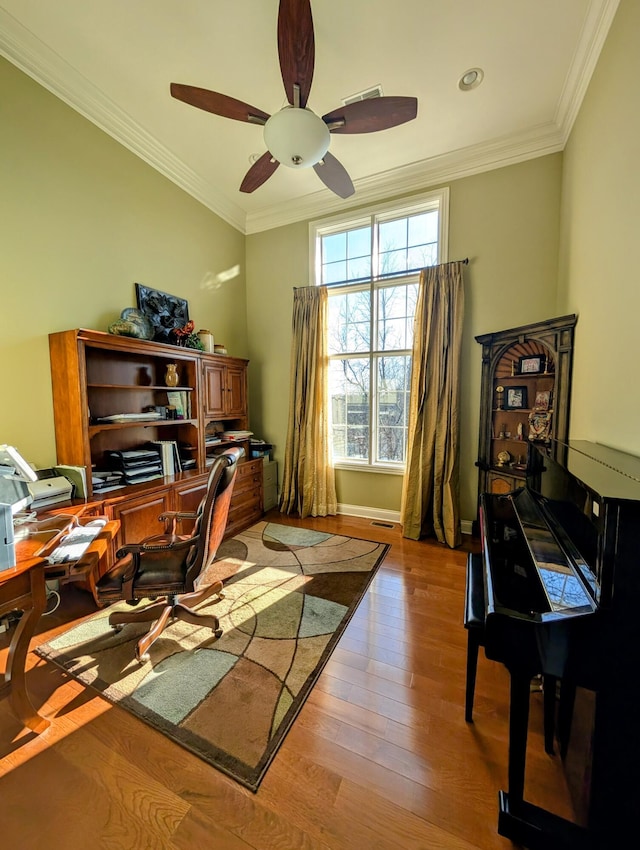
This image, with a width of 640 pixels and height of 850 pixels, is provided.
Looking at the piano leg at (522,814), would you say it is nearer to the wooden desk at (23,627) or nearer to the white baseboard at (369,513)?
the wooden desk at (23,627)

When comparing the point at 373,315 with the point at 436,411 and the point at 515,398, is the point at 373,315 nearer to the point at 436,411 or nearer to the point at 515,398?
the point at 436,411

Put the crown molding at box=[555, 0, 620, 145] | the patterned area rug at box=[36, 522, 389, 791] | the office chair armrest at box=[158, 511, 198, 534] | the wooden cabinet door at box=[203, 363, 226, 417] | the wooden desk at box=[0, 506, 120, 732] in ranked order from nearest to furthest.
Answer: the wooden desk at box=[0, 506, 120, 732] → the patterned area rug at box=[36, 522, 389, 791] → the crown molding at box=[555, 0, 620, 145] → the office chair armrest at box=[158, 511, 198, 534] → the wooden cabinet door at box=[203, 363, 226, 417]


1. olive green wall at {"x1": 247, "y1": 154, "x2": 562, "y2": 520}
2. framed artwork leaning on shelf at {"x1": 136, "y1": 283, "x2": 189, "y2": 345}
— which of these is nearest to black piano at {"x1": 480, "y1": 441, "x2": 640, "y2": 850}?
olive green wall at {"x1": 247, "y1": 154, "x2": 562, "y2": 520}

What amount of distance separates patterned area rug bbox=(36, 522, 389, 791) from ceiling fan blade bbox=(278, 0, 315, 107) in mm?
3034

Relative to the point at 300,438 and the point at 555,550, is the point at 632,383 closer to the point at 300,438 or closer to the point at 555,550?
the point at 555,550

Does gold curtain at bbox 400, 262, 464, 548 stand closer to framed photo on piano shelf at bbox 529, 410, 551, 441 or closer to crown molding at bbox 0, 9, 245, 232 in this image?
framed photo on piano shelf at bbox 529, 410, 551, 441

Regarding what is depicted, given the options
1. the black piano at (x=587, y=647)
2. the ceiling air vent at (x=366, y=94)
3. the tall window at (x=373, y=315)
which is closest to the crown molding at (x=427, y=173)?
the tall window at (x=373, y=315)

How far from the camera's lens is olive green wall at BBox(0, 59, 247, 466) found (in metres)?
1.97

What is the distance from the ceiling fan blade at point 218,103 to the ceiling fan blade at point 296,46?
0.21 m

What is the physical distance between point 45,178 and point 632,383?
373 centimetres

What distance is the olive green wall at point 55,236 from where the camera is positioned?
1968 millimetres

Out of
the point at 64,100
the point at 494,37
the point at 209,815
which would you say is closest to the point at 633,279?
the point at 494,37

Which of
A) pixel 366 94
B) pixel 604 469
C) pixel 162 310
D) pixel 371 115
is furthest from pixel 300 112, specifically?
pixel 604 469

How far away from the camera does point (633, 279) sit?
1.48m
